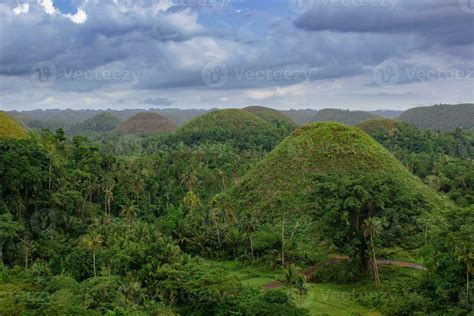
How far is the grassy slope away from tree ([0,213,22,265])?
3060cm

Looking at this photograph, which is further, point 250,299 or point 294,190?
point 294,190

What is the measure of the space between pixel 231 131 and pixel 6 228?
102 metres

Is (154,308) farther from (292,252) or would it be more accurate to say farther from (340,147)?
(340,147)

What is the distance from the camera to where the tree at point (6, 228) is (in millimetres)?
45719

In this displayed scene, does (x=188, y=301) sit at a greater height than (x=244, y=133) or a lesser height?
lesser

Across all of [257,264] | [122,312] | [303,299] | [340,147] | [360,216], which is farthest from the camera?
[340,147]

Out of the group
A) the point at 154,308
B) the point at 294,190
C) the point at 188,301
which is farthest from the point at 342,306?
the point at 294,190

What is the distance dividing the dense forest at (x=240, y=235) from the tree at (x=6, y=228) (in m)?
0.14

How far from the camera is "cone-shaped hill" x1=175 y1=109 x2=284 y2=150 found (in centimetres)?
13625

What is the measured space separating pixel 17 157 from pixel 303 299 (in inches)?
1395

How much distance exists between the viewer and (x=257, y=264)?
50.6 metres

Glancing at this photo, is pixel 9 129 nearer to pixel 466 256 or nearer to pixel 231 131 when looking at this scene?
pixel 466 256

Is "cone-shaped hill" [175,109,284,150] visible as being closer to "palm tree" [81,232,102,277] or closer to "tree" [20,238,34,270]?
"tree" [20,238,34,270]

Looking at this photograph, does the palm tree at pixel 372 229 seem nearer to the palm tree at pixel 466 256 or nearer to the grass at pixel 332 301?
the grass at pixel 332 301
